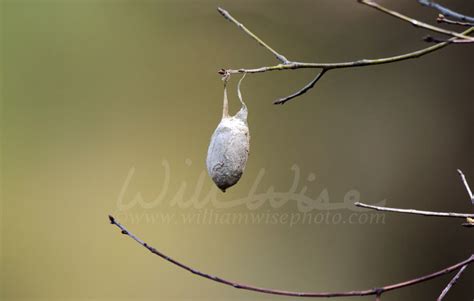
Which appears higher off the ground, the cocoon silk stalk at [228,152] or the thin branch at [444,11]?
the thin branch at [444,11]

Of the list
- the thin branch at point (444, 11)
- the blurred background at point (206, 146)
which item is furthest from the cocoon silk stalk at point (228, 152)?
the blurred background at point (206, 146)

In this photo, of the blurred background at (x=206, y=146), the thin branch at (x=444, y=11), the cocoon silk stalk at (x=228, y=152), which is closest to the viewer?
the thin branch at (x=444, y=11)

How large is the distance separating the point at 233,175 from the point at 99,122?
1.27 meters

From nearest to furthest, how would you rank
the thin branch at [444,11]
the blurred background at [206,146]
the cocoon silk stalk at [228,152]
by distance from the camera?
the thin branch at [444,11] → the cocoon silk stalk at [228,152] → the blurred background at [206,146]

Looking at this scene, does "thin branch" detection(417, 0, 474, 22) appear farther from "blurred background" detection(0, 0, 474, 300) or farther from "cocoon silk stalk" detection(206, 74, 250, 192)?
"blurred background" detection(0, 0, 474, 300)

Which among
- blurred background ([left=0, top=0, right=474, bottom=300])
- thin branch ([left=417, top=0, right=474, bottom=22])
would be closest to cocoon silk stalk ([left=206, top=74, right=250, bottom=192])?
thin branch ([left=417, top=0, right=474, bottom=22])

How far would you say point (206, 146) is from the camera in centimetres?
215

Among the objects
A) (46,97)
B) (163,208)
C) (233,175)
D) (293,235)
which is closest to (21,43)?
(46,97)

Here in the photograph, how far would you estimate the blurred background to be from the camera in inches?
84.0

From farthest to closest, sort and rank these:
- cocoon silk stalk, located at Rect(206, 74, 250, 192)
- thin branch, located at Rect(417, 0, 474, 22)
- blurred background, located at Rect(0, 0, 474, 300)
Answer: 1. blurred background, located at Rect(0, 0, 474, 300)
2. cocoon silk stalk, located at Rect(206, 74, 250, 192)
3. thin branch, located at Rect(417, 0, 474, 22)

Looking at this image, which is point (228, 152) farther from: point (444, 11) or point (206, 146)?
point (206, 146)

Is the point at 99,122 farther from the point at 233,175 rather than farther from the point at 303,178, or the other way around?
the point at 233,175

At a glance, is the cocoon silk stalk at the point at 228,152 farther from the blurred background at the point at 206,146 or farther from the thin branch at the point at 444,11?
Result: the blurred background at the point at 206,146

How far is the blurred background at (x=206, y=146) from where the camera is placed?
213cm
